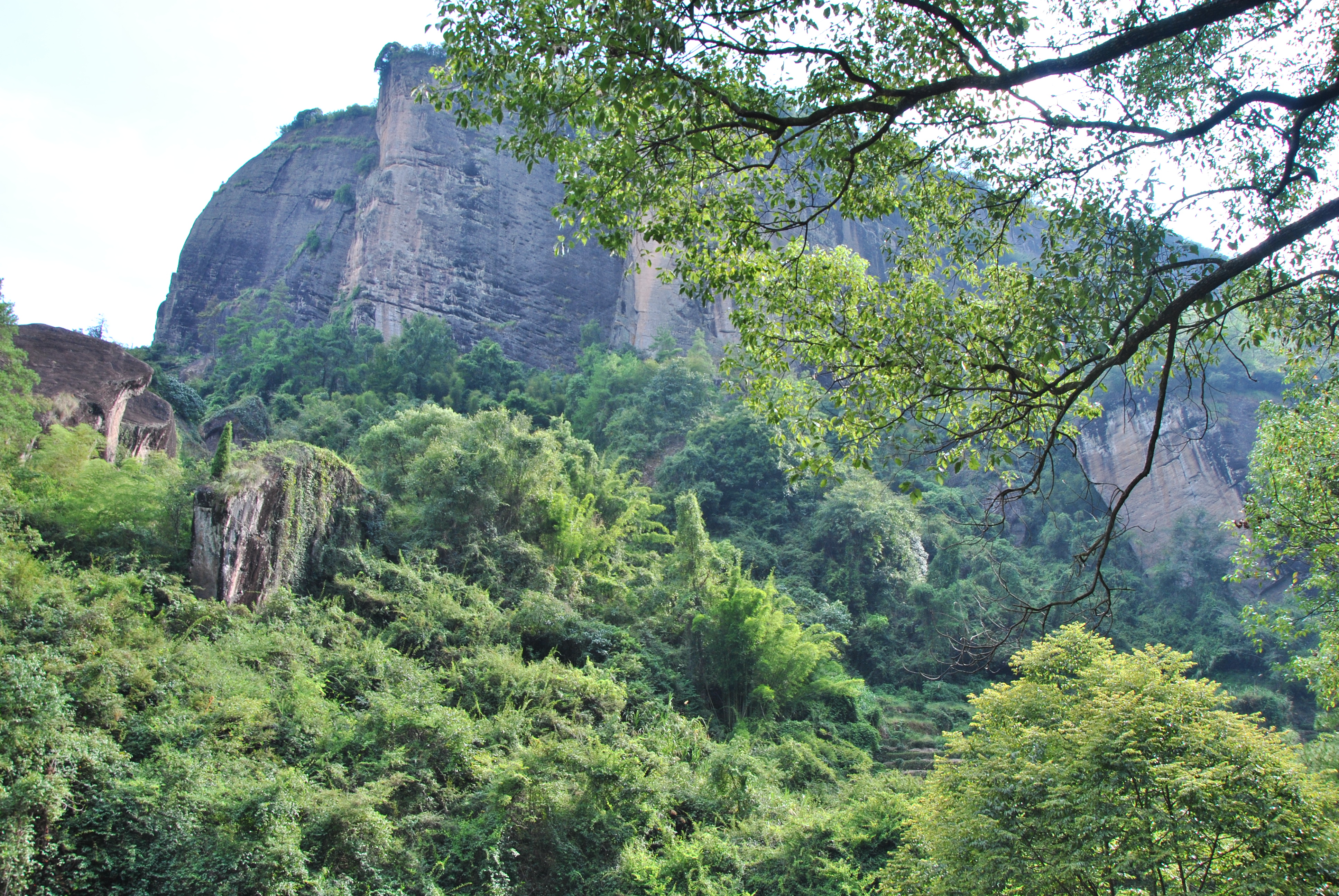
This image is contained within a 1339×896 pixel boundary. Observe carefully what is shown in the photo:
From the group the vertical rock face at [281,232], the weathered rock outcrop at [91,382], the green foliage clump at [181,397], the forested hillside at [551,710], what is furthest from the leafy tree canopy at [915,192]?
the vertical rock face at [281,232]

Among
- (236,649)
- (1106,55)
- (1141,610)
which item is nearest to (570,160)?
(1106,55)

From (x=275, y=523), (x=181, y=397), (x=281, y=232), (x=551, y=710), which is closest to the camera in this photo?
(x=551, y=710)

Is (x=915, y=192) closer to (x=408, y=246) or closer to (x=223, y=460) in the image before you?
(x=223, y=460)

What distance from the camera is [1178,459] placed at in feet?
73.6

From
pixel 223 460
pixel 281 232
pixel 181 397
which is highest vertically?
pixel 281 232

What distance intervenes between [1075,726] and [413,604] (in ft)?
23.3

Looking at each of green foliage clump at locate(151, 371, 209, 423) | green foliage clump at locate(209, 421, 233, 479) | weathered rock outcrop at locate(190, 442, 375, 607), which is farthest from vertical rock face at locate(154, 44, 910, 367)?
green foliage clump at locate(209, 421, 233, 479)

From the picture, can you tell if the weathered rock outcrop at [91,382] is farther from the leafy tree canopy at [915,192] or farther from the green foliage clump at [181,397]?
the leafy tree canopy at [915,192]

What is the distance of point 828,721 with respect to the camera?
11.3 meters

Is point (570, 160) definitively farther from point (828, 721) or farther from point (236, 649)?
point (828, 721)

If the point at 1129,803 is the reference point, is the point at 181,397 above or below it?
above

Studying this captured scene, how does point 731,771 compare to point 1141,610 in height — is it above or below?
below

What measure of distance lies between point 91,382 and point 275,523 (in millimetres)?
4545

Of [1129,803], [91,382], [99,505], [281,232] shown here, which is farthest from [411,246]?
[1129,803]
